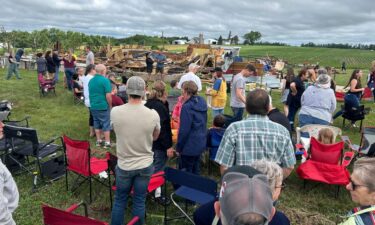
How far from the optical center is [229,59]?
23750 mm

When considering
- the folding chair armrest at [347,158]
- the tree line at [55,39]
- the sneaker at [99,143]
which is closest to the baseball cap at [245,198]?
the folding chair armrest at [347,158]

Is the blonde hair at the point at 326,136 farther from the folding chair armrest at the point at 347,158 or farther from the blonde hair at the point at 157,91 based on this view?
the blonde hair at the point at 157,91

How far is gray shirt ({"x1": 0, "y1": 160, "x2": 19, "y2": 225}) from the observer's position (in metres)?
2.13

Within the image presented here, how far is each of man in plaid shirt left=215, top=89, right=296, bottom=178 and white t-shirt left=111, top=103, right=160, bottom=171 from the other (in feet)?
3.03

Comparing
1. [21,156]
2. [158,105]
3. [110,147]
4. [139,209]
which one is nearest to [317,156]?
[158,105]

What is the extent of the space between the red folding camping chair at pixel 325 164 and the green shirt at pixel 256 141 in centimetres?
237

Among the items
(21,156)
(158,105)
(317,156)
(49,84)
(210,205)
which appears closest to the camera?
(210,205)

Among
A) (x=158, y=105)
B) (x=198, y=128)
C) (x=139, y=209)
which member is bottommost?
(x=139, y=209)

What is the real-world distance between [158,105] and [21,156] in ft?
9.84

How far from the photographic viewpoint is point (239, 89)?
21.6 feet

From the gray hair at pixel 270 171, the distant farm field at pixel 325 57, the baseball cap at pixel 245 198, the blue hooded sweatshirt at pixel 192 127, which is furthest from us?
the distant farm field at pixel 325 57

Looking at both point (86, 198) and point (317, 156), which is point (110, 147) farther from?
point (317, 156)

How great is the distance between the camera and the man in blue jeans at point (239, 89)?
614cm

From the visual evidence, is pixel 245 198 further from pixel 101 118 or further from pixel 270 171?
pixel 101 118
